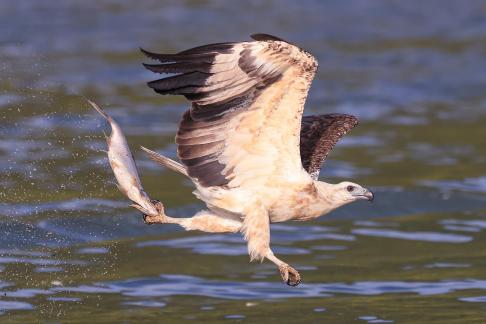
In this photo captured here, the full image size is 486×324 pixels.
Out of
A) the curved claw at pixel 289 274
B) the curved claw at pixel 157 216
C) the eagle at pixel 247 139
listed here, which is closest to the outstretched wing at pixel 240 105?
the eagle at pixel 247 139

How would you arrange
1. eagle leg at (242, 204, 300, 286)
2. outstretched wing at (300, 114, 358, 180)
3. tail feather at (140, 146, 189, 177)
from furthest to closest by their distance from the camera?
outstretched wing at (300, 114, 358, 180), eagle leg at (242, 204, 300, 286), tail feather at (140, 146, 189, 177)

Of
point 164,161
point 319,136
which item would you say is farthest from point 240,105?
point 319,136

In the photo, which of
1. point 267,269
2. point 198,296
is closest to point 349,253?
point 267,269

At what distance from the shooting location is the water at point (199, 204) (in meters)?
12.6

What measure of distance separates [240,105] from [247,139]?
453mm

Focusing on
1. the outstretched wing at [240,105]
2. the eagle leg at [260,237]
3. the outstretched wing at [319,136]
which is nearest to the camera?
the outstretched wing at [240,105]

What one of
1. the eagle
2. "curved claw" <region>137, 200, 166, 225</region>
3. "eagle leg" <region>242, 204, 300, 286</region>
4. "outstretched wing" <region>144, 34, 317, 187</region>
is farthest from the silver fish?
"eagle leg" <region>242, 204, 300, 286</region>

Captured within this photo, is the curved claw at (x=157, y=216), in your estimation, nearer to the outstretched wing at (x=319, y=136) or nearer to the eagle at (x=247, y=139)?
the eagle at (x=247, y=139)

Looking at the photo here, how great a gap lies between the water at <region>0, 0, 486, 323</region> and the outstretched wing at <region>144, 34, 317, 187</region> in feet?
7.18

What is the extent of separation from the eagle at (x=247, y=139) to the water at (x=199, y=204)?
1772 millimetres

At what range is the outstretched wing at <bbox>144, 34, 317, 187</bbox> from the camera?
365 inches

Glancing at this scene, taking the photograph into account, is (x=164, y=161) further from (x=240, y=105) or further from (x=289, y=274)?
(x=289, y=274)

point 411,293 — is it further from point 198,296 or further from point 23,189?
point 23,189

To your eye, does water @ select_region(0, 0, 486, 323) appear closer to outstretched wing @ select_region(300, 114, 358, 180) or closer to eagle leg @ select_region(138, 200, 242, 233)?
outstretched wing @ select_region(300, 114, 358, 180)
